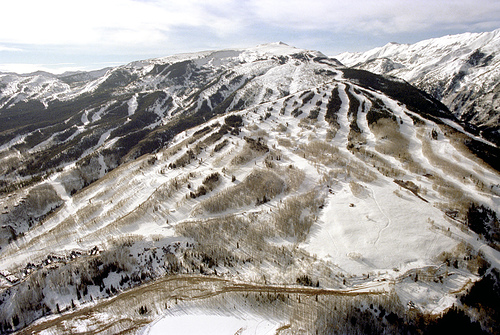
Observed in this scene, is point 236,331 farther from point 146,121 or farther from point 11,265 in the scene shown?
point 146,121

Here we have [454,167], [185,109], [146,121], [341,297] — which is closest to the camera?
[341,297]

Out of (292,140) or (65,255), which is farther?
(292,140)

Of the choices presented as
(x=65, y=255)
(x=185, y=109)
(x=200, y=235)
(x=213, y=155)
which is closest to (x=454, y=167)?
(x=200, y=235)

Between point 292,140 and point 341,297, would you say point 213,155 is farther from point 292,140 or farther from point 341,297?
point 341,297

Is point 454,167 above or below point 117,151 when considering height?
above

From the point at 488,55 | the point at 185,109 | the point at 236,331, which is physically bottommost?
the point at 236,331

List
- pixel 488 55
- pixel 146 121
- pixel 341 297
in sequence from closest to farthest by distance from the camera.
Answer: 1. pixel 341 297
2. pixel 146 121
3. pixel 488 55
